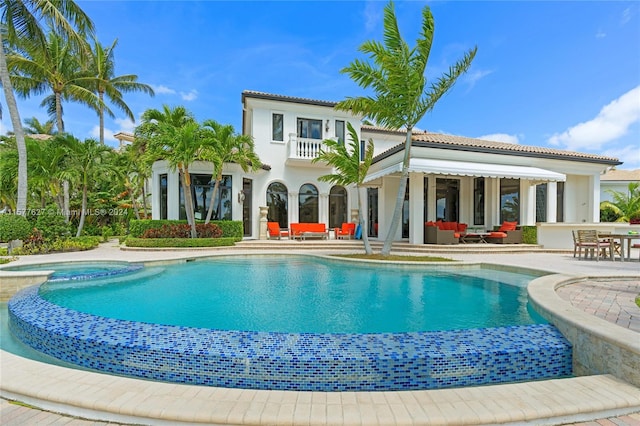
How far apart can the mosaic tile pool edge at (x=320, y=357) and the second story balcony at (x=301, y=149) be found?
20.3 m

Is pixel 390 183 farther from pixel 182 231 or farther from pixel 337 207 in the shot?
pixel 182 231

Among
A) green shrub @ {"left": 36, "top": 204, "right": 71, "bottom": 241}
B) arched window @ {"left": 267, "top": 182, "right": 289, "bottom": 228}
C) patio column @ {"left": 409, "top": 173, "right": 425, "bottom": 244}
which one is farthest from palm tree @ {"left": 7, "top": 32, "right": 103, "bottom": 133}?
patio column @ {"left": 409, "top": 173, "right": 425, "bottom": 244}

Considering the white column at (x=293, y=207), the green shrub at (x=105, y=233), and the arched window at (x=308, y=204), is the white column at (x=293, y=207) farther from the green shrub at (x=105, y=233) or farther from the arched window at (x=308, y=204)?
the green shrub at (x=105, y=233)

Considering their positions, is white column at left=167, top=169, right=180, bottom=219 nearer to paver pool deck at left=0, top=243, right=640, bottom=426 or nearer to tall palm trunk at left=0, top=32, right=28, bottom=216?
tall palm trunk at left=0, top=32, right=28, bottom=216

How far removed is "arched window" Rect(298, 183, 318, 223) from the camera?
86.2 ft

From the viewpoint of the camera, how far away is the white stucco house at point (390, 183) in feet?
63.1

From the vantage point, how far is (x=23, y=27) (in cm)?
1880

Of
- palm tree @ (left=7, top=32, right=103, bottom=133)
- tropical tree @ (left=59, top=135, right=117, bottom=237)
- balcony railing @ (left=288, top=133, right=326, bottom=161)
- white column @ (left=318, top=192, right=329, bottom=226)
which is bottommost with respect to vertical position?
white column @ (left=318, top=192, right=329, bottom=226)

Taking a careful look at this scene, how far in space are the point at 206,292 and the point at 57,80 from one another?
98.2 feet

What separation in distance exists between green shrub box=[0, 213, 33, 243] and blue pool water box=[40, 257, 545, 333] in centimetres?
959

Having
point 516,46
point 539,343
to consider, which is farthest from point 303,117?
point 539,343

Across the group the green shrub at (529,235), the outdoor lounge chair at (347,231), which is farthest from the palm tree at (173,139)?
the green shrub at (529,235)

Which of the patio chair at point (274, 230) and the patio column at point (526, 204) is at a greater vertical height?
the patio column at point (526, 204)

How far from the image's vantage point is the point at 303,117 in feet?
84.9
